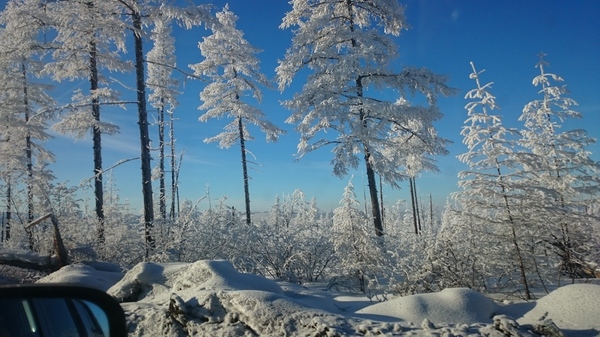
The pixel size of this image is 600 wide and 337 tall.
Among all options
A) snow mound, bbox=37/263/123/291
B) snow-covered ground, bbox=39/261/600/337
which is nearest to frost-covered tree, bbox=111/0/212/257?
snow mound, bbox=37/263/123/291

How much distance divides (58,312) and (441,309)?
3.58m

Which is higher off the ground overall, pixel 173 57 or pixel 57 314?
pixel 173 57

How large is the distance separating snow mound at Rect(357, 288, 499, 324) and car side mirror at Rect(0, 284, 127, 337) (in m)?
2.68

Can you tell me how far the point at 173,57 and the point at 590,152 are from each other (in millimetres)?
27194

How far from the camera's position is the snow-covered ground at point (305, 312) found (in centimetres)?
325

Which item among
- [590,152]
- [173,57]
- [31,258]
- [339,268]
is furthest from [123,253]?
[590,152]

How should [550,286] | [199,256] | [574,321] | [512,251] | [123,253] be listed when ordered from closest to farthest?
[574,321]
[512,251]
[550,286]
[199,256]
[123,253]

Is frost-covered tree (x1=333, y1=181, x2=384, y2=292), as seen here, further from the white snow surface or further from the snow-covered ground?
the white snow surface

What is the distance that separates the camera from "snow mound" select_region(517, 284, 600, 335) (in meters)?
3.79

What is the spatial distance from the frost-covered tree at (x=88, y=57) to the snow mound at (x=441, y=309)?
885 centimetres

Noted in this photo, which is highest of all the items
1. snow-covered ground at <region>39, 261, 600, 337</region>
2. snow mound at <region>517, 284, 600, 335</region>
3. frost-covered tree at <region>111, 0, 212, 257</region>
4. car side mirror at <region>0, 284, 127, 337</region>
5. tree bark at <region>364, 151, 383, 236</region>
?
frost-covered tree at <region>111, 0, 212, 257</region>

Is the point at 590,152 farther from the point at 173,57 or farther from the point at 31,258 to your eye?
the point at 173,57

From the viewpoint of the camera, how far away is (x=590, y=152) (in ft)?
66.4

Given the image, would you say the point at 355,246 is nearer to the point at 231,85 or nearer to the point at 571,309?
the point at 571,309
